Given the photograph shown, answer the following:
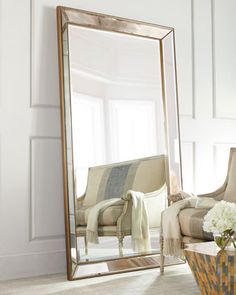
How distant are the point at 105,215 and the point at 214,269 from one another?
1.05 metres

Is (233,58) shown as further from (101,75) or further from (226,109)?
(101,75)

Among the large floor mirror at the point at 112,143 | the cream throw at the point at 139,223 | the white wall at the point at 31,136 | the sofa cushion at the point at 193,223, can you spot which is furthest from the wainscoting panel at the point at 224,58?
the sofa cushion at the point at 193,223

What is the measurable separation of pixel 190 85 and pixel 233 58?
0.53 metres

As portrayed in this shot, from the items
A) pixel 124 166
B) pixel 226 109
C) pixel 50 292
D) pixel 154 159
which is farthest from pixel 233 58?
pixel 50 292

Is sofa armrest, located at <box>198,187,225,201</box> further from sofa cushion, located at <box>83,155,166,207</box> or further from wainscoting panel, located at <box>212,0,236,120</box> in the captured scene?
wainscoting panel, located at <box>212,0,236,120</box>

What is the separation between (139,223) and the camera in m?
3.06

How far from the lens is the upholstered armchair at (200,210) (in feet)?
8.61

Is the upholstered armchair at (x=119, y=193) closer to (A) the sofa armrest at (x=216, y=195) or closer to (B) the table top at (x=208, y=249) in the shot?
(A) the sofa armrest at (x=216, y=195)

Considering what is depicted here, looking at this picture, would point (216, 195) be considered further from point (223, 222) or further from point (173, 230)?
point (223, 222)

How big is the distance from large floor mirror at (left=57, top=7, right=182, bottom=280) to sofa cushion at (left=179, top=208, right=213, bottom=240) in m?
0.40

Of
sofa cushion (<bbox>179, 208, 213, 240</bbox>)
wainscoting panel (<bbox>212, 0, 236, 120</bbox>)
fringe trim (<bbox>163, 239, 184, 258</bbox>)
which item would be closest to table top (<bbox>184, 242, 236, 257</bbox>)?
sofa cushion (<bbox>179, 208, 213, 240</bbox>)

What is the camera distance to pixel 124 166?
3.10 metres

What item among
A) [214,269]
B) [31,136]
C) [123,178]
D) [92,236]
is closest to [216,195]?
[123,178]

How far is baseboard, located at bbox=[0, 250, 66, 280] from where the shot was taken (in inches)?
112
